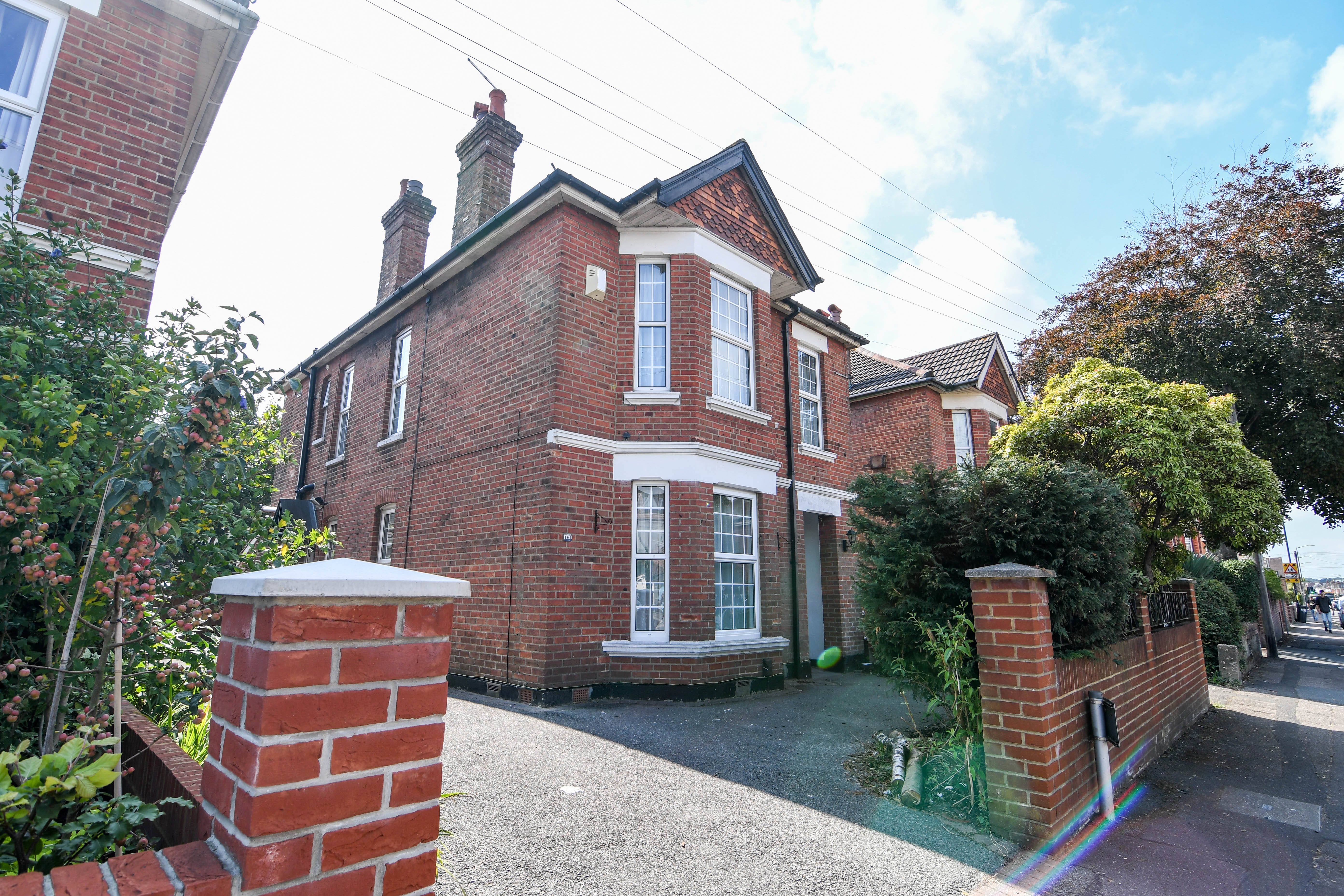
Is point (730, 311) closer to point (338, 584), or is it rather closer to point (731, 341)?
point (731, 341)

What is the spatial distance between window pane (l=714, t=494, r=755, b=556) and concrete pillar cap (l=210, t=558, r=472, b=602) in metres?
7.72

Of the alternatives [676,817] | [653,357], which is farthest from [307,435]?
[676,817]

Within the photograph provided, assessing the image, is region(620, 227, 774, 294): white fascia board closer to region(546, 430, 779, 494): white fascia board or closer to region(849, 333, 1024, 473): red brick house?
region(546, 430, 779, 494): white fascia board

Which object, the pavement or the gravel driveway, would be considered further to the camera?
the pavement

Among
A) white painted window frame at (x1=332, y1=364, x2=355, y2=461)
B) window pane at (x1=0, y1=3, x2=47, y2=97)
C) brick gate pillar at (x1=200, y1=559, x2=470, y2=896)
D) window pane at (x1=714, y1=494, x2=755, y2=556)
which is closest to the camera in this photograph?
brick gate pillar at (x1=200, y1=559, x2=470, y2=896)

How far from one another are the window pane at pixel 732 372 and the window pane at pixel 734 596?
2545mm

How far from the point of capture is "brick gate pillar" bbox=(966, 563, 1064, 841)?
13.1 ft

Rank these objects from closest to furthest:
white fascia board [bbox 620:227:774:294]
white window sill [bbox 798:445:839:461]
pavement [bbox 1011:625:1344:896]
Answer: pavement [bbox 1011:625:1344:896] → white fascia board [bbox 620:227:774:294] → white window sill [bbox 798:445:839:461]

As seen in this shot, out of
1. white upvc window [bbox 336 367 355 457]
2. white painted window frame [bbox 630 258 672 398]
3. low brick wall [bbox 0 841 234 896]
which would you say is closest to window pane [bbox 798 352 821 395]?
white painted window frame [bbox 630 258 672 398]

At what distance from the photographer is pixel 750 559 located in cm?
963

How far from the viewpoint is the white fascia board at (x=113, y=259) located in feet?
15.9

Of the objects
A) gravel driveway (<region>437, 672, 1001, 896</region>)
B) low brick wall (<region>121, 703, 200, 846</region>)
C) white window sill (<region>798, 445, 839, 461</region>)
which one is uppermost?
white window sill (<region>798, 445, 839, 461</region>)

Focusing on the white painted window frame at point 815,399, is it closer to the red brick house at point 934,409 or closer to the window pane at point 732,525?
the window pane at point 732,525

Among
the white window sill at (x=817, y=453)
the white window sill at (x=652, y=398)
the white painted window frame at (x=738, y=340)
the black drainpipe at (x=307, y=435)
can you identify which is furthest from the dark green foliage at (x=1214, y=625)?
the black drainpipe at (x=307, y=435)
